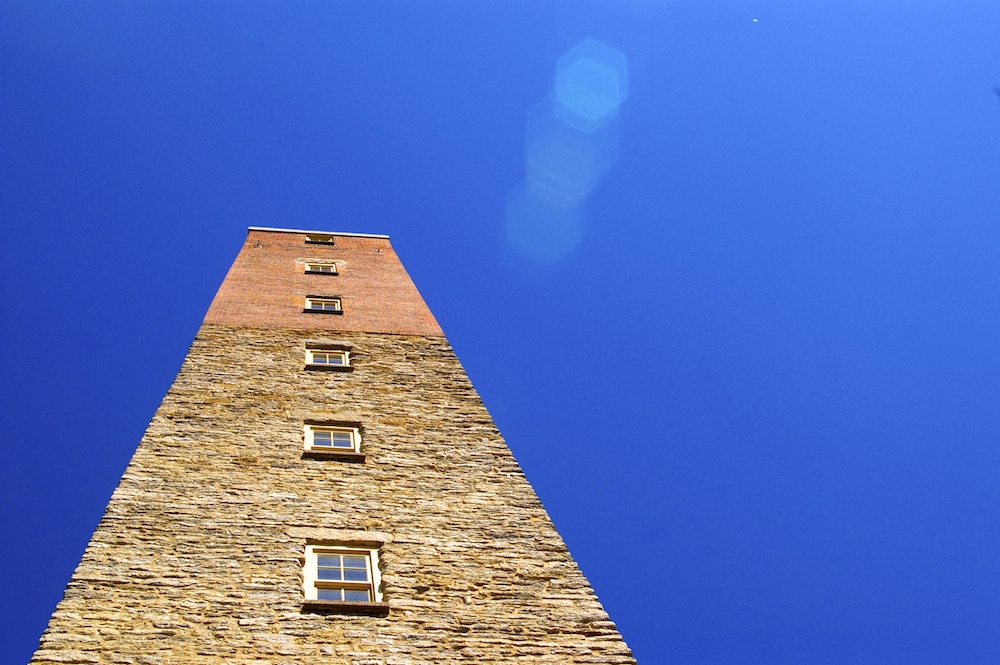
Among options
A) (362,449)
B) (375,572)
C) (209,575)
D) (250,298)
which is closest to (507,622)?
(375,572)

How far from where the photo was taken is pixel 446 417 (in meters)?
15.1

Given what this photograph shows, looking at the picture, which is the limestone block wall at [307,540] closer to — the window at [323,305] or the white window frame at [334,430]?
the white window frame at [334,430]

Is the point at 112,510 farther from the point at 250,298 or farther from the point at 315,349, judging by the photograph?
the point at 250,298

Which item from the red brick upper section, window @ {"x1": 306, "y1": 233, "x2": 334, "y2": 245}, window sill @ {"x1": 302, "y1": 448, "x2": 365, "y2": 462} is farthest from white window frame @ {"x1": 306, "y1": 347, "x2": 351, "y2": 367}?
window @ {"x1": 306, "y1": 233, "x2": 334, "y2": 245}

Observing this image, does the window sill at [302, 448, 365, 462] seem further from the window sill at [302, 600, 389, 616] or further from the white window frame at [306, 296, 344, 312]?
the white window frame at [306, 296, 344, 312]

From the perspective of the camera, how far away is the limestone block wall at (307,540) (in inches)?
374

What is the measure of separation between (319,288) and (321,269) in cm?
263

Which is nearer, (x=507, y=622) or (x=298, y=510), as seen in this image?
(x=507, y=622)

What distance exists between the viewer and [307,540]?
11367mm

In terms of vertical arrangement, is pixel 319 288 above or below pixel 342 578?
above

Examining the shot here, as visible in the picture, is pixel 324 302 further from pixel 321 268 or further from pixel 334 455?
pixel 334 455

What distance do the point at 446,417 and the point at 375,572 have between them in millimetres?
4473

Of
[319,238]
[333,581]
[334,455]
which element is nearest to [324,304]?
[319,238]

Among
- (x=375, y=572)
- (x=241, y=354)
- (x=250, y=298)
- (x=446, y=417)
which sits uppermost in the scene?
(x=250, y=298)
